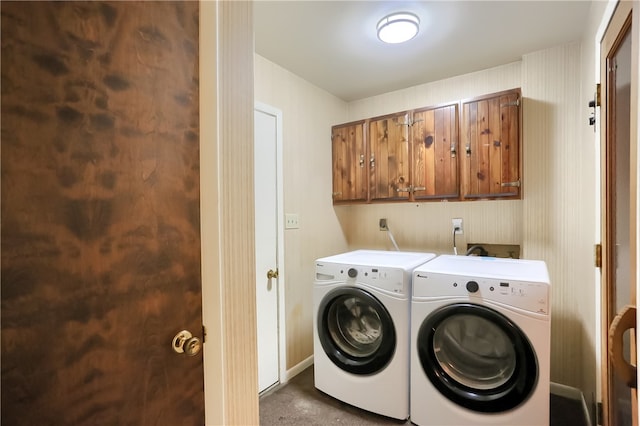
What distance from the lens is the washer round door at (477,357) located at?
1485mm

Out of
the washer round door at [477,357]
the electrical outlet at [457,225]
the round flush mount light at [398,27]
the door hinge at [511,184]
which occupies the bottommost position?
the washer round door at [477,357]

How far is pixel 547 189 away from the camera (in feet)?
6.80

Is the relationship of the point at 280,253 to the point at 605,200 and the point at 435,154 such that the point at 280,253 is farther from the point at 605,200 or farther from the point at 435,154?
the point at 605,200

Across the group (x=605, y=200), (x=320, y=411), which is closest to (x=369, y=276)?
(x=320, y=411)

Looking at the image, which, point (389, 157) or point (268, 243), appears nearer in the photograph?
point (268, 243)

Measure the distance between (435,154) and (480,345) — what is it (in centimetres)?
129

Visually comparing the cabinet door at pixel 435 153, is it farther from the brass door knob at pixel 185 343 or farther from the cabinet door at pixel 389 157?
the brass door knob at pixel 185 343

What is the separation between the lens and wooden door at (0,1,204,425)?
60 centimetres

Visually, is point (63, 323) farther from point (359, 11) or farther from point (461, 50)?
point (461, 50)

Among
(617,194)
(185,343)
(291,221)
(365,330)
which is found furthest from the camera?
(291,221)

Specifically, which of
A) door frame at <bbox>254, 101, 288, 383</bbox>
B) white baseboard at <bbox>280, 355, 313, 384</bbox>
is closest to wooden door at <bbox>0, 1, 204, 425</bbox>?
door frame at <bbox>254, 101, 288, 383</bbox>

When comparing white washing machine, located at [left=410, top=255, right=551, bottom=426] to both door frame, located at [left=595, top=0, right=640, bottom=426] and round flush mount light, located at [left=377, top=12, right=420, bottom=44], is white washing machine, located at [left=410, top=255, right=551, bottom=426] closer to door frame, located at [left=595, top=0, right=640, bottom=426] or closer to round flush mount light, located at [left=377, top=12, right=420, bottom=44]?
door frame, located at [left=595, top=0, right=640, bottom=426]

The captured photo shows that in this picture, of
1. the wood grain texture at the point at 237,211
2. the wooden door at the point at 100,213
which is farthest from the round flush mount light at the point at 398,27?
the wooden door at the point at 100,213

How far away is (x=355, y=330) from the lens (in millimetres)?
2061
